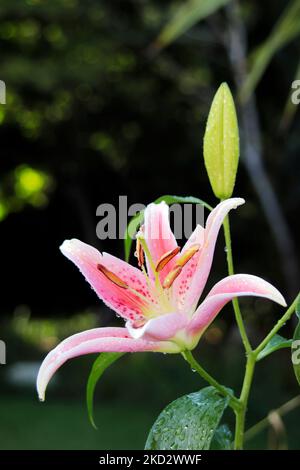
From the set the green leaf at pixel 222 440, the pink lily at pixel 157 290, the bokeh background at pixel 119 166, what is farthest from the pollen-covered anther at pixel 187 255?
the bokeh background at pixel 119 166

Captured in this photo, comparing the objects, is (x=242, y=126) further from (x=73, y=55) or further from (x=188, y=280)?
(x=188, y=280)

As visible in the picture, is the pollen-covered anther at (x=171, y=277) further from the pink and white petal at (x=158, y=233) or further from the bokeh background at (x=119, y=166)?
the bokeh background at (x=119, y=166)

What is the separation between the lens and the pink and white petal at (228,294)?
34 centimetres

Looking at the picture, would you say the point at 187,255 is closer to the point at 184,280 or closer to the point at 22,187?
the point at 184,280

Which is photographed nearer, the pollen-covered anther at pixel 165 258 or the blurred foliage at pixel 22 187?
the pollen-covered anther at pixel 165 258

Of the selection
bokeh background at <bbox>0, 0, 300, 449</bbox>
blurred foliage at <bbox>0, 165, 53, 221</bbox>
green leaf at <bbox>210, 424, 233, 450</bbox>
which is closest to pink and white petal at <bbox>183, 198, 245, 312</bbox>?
green leaf at <bbox>210, 424, 233, 450</bbox>

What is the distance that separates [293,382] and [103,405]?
147 centimetres

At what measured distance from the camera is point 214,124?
1.36ft

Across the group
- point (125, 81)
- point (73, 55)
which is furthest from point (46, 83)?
point (125, 81)

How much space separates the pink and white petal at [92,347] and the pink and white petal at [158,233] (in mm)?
47

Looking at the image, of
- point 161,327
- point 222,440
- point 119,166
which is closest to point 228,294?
point 161,327

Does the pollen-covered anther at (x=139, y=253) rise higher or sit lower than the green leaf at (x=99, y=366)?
higher

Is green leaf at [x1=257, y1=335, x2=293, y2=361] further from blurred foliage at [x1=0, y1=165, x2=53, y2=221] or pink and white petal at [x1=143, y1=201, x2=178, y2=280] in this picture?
blurred foliage at [x1=0, y1=165, x2=53, y2=221]

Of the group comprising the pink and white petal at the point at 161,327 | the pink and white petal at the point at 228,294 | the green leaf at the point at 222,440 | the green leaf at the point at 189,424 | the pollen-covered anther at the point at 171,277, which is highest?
the pollen-covered anther at the point at 171,277
